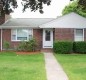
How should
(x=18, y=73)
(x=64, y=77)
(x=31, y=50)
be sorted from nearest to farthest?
(x=64, y=77) < (x=18, y=73) < (x=31, y=50)

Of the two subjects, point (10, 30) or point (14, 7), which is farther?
point (10, 30)

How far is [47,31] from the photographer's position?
3747 cm

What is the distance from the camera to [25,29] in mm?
37781

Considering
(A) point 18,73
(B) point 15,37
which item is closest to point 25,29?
(B) point 15,37

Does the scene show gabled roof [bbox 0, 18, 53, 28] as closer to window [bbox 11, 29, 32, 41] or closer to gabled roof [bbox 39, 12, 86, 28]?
window [bbox 11, 29, 32, 41]

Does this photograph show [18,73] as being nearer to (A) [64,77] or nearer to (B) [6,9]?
(A) [64,77]

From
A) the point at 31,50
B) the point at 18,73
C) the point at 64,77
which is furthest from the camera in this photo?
the point at 31,50

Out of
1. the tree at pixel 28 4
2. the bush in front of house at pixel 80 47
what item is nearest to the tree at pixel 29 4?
the tree at pixel 28 4

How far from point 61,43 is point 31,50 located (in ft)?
12.8

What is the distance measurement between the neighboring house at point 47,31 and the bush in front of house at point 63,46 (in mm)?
2156

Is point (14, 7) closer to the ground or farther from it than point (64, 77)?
farther from it

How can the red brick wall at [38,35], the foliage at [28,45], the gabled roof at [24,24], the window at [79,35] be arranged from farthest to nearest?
the gabled roof at [24,24] < the red brick wall at [38,35] < the window at [79,35] < the foliage at [28,45]

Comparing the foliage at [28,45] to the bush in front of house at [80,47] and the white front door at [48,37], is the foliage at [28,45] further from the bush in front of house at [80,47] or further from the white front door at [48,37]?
the bush in front of house at [80,47]

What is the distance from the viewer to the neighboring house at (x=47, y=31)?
118 ft
